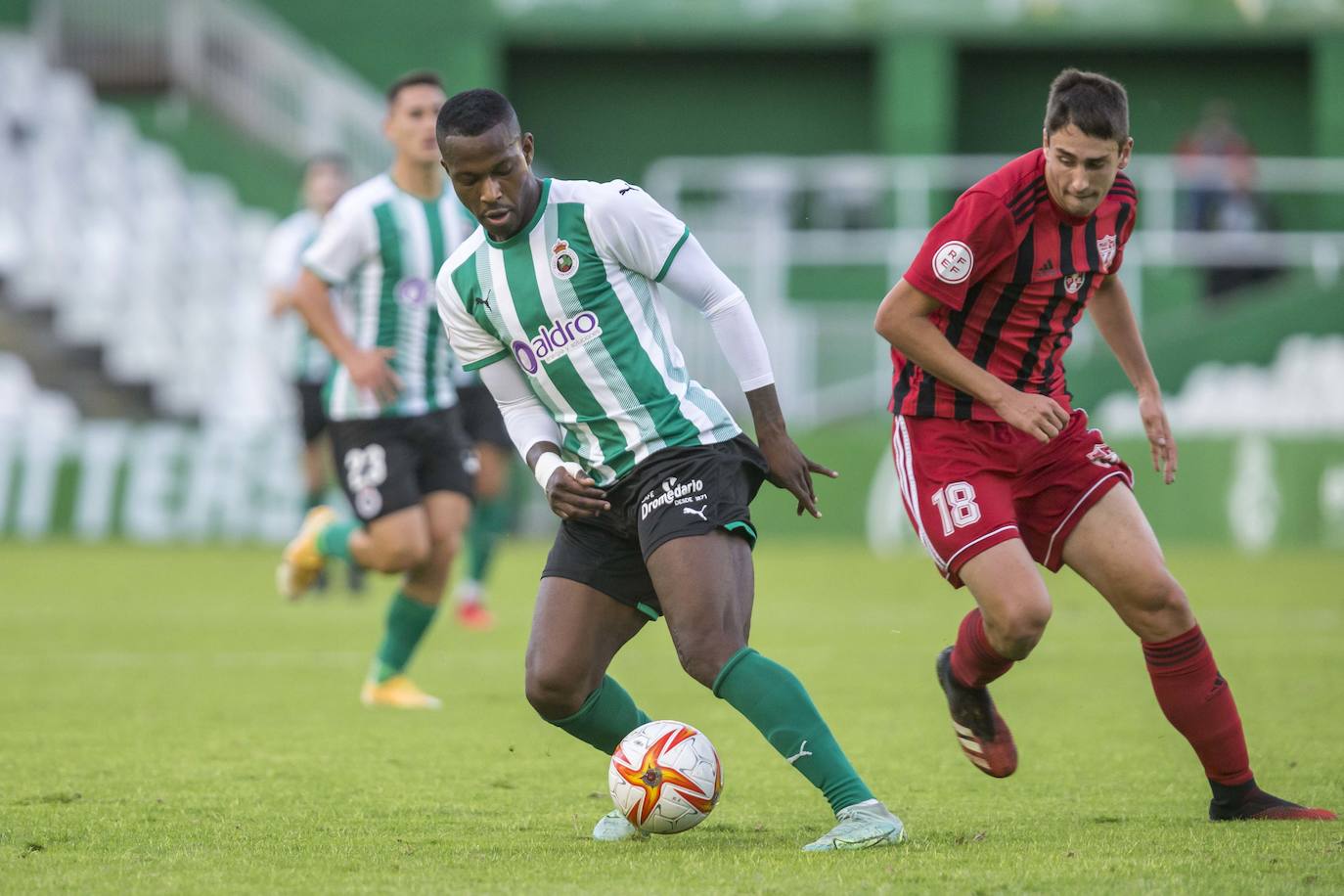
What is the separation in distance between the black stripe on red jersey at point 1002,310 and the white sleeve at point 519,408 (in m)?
1.16

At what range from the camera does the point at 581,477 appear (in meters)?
5.09

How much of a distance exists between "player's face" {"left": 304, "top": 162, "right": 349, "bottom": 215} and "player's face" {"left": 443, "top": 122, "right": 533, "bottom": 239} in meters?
7.42

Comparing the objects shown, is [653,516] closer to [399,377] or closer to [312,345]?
[399,377]

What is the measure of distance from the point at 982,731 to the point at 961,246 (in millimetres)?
1421

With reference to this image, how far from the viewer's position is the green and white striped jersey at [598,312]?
5.11m

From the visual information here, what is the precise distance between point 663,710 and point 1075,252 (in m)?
3.18

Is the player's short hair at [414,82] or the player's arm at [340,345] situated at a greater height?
the player's short hair at [414,82]

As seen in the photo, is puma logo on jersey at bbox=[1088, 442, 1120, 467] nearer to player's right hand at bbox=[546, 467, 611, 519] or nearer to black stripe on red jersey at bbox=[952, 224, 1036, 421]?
black stripe on red jersey at bbox=[952, 224, 1036, 421]

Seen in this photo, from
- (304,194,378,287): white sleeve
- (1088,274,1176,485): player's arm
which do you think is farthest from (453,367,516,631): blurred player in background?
(1088,274,1176,485): player's arm

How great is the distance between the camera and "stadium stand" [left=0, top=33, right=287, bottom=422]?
20234mm

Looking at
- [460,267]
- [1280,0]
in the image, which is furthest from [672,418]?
[1280,0]

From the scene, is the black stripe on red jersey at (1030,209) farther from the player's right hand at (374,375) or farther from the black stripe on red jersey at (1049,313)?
the player's right hand at (374,375)

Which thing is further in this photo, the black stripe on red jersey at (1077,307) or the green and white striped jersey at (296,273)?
the green and white striped jersey at (296,273)

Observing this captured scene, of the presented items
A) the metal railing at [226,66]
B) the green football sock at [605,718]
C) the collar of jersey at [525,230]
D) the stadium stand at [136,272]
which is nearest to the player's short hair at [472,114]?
the collar of jersey at [525,230]
